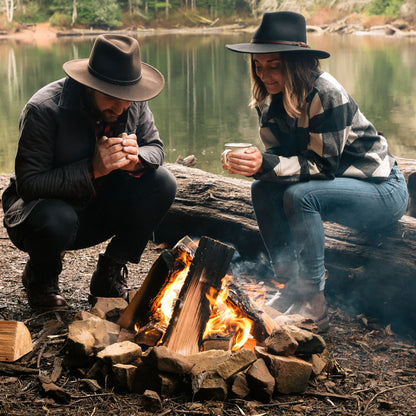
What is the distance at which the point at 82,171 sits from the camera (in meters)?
2.79

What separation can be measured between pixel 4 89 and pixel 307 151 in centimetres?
1469

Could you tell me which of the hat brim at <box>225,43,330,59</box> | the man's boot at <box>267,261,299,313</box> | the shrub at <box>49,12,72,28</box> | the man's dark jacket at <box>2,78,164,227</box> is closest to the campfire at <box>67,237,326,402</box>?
the man's boot at <box>267,261,299,313</box>

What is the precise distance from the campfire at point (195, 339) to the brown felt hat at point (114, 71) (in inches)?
30.7

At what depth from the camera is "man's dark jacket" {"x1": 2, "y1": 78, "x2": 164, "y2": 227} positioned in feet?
8.96

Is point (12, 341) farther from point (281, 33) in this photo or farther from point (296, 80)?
point (281, 33)

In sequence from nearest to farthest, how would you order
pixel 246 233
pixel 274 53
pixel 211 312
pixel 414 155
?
pixel 211 312 < pixel 274 53 < pixel 246 233 < pixel 414 155

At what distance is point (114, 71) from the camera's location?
2656mm

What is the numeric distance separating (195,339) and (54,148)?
1.18 metres

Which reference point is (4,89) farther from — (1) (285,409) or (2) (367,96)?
(1) (285,409)

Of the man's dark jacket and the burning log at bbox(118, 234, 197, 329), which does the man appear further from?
the burning log at bbox(118, 234, 197, 329)

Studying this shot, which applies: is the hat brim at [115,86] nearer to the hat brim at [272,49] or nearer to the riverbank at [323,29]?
the hat brim at [272,49]

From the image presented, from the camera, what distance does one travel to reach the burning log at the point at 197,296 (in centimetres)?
253

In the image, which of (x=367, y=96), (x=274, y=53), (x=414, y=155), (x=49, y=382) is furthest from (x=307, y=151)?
(x=367, y=96)

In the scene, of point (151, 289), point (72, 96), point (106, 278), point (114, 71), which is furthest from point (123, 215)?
point (114, 71)
